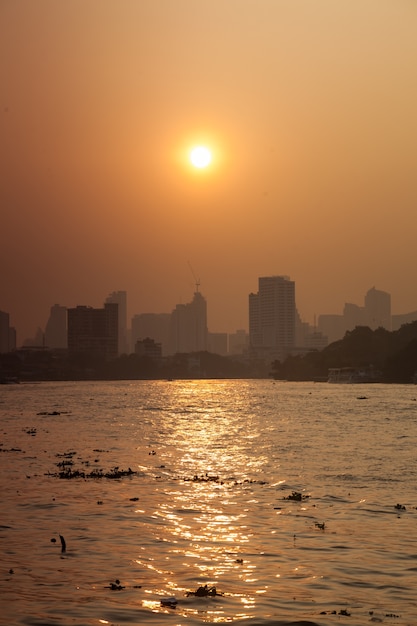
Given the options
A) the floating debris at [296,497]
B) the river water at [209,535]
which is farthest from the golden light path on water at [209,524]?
the floating debris at [296,497]

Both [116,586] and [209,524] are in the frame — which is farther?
[209,524]

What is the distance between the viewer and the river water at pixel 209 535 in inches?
824

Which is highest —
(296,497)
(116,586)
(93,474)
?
(93,474)

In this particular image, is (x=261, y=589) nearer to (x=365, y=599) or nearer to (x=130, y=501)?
(x=365, y=599)

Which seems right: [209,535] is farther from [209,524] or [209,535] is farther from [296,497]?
[296,497]

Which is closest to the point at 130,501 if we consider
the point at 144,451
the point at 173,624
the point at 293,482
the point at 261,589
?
the point at 293,482

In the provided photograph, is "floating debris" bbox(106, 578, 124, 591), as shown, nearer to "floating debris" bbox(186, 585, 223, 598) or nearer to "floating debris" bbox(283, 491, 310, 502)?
"floating debris" bbox(186, 585, 223, 598)

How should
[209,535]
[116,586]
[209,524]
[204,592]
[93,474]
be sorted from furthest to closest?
[93,474]
[209,524]
[209,535]
[116,586]
[204,592]

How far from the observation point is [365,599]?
21.6 meters

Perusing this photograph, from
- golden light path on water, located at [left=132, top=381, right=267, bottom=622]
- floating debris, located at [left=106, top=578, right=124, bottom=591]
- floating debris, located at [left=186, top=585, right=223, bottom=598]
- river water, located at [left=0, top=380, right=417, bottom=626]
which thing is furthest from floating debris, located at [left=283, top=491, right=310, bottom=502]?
floating debris, located at [left=186, top=585, right=223, bottom=598]

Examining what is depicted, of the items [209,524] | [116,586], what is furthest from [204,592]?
[209,524]

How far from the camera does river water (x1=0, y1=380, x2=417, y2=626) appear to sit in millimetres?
20938

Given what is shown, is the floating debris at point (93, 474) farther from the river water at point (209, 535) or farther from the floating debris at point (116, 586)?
the floating debris at point (116, 586)

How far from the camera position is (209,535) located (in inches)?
1144
